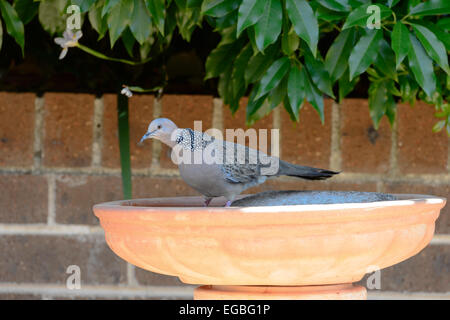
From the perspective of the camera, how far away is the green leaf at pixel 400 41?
86cm

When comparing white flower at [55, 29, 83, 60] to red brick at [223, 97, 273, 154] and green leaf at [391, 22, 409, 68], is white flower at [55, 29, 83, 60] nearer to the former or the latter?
red brick at [223, 97, 273, 154]

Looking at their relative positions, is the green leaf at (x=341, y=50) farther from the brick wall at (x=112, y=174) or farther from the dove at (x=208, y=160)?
the brick wall at (x=112, y=174)

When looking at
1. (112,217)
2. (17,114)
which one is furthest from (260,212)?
(17,114)

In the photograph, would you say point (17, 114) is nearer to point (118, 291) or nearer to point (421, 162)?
point (118, 291)

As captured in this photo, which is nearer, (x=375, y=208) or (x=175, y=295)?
(x=375, y=208)

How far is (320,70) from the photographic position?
1010mm

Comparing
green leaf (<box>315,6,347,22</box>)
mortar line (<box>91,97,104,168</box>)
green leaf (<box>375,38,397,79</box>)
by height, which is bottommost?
mortar line (<box>91,97,104,168</box>)

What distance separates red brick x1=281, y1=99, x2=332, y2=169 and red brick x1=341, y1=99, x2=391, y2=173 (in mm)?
40

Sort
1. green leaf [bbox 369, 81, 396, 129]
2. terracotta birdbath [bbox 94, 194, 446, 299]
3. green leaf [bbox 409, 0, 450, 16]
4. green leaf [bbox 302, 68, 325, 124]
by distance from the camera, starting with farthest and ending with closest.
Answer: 1. green leaf [bbox 369, 81, 396, 129]
2. green leaf [bbox 302, 68, 325, 124]
3. green leaf [bbox 409, 0, 450, 16]
4. terracotta birdbath [bbox 94, 194, 446, 299]

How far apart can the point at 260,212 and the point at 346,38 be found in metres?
0.36

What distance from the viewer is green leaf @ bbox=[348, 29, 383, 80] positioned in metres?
0.91

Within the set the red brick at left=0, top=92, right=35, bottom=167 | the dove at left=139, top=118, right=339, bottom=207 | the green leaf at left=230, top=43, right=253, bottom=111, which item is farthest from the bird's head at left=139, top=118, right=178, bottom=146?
the red brick at left=0, top=92, right=35, bottom=167

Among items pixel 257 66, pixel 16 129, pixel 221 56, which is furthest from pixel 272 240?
pixel 16 129

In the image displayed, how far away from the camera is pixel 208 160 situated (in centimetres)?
95
